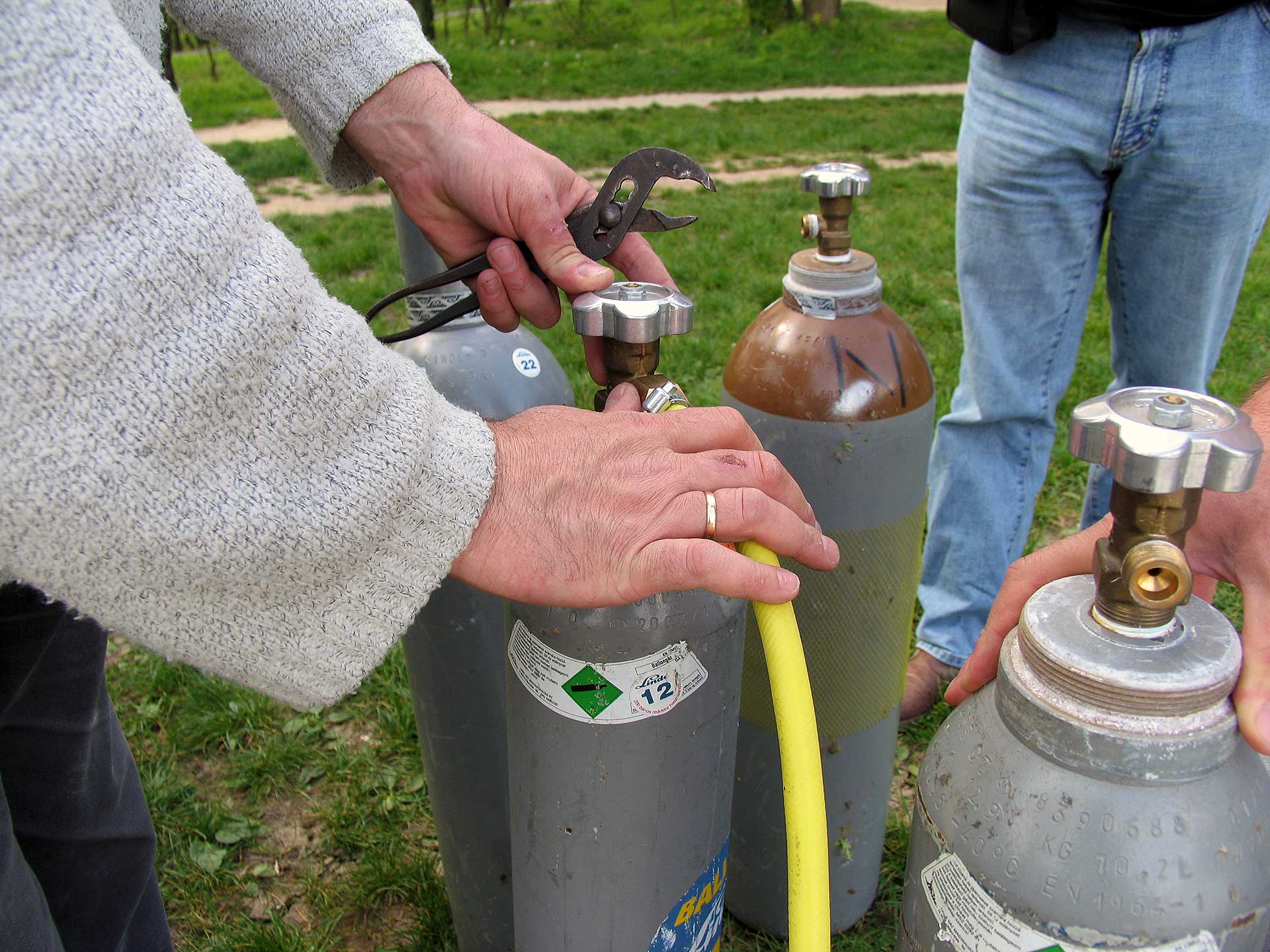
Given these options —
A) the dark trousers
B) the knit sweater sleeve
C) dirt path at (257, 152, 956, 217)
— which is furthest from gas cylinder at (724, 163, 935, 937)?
dirt path at (257, 152, 956, 217)

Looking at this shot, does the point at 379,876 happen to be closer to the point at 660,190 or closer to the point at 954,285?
the point at 954,285

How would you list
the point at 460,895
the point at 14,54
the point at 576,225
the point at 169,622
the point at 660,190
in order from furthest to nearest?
1. the point at 660,190
2. the point at 460,895
3. the point at 576,225
4. the point at 169,622
5. the point at 14,54

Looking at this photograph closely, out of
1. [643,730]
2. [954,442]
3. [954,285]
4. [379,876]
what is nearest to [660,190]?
Answer: [954,285]

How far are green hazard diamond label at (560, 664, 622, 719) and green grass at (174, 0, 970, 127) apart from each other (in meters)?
8.09

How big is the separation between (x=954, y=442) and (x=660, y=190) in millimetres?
4213

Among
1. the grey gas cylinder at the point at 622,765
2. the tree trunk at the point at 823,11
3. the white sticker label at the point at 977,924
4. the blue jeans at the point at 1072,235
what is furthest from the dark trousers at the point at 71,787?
the tree trunk at the point at 823,11

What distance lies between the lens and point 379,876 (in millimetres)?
1959

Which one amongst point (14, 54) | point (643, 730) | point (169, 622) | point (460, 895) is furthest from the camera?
point (460, 895)

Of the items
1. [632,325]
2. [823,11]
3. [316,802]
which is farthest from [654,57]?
[632,325]

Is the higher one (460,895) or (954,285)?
(460,895)

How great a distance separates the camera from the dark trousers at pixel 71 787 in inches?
46.8

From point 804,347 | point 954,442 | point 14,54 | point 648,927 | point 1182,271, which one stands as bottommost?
point 954,442

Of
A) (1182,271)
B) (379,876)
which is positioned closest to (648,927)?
(379,876)

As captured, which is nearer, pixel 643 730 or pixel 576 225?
pixel 643 730
